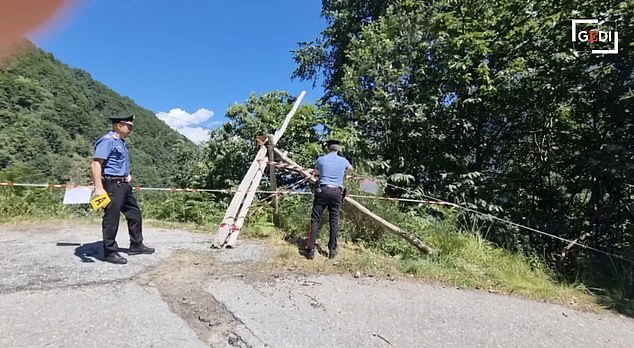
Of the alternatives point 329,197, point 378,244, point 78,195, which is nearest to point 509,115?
point 378,244

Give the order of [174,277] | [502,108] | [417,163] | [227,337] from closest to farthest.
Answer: [227,337], [174,277], [502,108], [417,163]

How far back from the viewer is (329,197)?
5.63 meters

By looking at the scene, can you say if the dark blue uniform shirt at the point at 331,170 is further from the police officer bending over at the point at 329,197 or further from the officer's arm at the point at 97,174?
the officer's arm at the point at 97,174

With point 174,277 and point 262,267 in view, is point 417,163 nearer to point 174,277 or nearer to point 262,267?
point 262,267

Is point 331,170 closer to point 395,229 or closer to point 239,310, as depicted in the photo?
A: point 395,229

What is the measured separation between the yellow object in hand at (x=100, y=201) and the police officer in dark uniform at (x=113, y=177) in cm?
5

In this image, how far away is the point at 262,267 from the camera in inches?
202

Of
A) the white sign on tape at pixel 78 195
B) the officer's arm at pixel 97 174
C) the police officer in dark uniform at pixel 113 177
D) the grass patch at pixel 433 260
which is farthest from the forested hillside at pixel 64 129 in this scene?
the officer's arm at pixel 97 174

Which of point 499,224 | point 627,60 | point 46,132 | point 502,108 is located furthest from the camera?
point 46,132

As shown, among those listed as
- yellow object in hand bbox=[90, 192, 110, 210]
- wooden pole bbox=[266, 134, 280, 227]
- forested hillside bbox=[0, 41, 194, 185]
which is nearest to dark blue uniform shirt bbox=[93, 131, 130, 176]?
yellow object in hand bbox=[90, 192, 110, 210]

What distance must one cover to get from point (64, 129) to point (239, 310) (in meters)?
35.0

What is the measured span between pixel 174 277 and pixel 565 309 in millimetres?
4575

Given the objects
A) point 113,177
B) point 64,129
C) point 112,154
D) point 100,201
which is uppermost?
point 64,129

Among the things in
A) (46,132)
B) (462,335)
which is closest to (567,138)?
(462,335)
